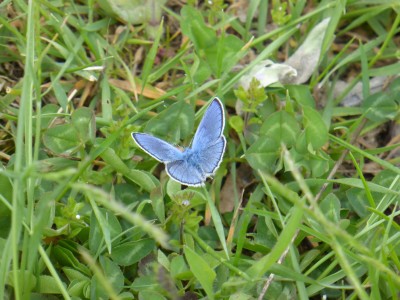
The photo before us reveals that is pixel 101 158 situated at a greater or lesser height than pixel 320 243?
greater

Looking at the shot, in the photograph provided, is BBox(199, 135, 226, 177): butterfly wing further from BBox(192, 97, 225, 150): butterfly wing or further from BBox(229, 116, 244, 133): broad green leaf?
BBox(229, 116, 244, 133): broad green leaf

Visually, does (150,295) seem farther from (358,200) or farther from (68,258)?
(358,200)

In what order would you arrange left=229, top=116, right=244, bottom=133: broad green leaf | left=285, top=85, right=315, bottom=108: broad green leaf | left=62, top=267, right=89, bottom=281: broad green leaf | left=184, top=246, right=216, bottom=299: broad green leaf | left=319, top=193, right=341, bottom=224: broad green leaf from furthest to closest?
left=285, top=85, right=315, bottom=108: broad green leaf → left=229, top=116, right=244, bottom=133: broad green leaf → left=319, top=193, right=341, bottom=224: broad green leaf → left=62, top=267, right=89, bottom=281: broad green leaf → left=184, top=246, right=216, bottom=299: broad green leaf

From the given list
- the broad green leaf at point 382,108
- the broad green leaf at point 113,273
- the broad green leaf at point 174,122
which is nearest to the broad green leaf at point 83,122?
the broad green leaf at point 174,122

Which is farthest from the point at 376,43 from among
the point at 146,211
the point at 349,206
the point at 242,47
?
the point at 146,211

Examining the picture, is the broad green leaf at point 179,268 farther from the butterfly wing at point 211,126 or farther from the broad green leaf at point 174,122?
the broad green leaf at point 174,122

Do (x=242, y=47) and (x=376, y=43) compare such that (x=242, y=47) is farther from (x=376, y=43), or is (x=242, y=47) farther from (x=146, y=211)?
(x=146, y=211)

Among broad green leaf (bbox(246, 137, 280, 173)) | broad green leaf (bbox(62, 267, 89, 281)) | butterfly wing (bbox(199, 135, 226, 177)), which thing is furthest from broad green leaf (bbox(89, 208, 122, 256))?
broad green leaf (bbox(246, 137, 280, 173))
